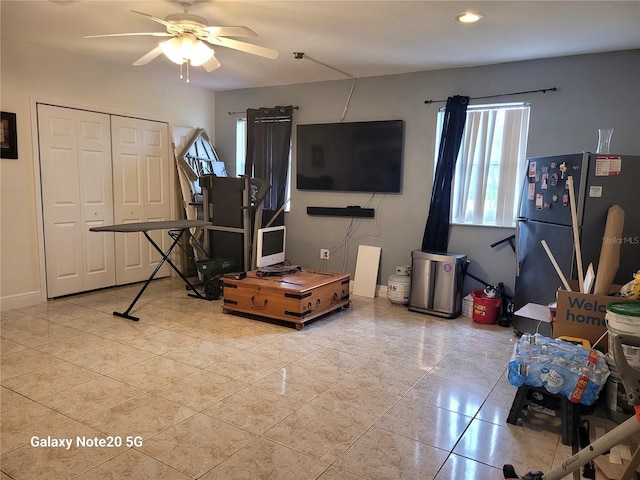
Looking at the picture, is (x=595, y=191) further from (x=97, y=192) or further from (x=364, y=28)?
(x=97, y=192)

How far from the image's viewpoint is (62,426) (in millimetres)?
2252

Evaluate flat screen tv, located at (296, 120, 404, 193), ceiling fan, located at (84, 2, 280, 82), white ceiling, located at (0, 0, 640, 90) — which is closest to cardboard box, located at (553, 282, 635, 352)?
white ceiling, located at (0, 0, 640, 90)

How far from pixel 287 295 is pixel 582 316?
223cm

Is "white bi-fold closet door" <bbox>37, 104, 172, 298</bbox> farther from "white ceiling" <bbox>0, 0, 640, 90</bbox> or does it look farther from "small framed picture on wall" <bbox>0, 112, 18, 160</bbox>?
"white ceiling" <bbox>0, 0, 640, 90</bbox>

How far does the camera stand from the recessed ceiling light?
302cm

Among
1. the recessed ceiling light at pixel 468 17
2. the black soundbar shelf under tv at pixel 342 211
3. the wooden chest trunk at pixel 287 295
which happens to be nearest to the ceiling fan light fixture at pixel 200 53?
the recessed ceiling light at pixel 468 17

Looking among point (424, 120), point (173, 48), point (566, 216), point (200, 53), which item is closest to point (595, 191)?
point (566, 216)

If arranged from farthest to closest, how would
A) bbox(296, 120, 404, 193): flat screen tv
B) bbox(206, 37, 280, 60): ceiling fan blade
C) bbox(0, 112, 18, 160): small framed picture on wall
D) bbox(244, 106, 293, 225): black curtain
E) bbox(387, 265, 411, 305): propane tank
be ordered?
bbox(244, 106, 293, 225): black curtain, bbox(296, 120, 404, 193): flat screen tv, bbox(387, 265, 411, 305): propane tank, bbox(0, 112, 18, 160): small framed picture on wall, bbox(206, 37, 280, 60): ceiling fan blade

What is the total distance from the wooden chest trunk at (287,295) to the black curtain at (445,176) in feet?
3.48

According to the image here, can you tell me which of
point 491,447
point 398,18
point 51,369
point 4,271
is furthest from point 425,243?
point 4,271

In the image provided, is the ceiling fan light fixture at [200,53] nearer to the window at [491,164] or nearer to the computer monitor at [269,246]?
the computer monitor at [269,246]

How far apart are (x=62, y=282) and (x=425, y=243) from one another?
12.5ft

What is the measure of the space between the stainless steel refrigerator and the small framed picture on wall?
4.63 meters

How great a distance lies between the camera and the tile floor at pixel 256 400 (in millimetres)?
2018
